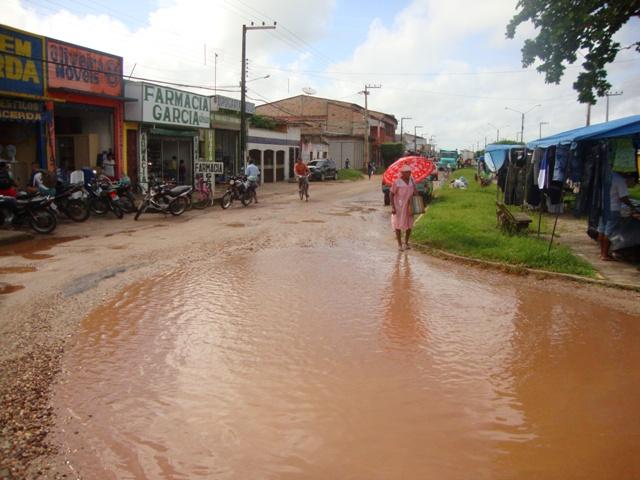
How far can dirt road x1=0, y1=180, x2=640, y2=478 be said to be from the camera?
143 inches

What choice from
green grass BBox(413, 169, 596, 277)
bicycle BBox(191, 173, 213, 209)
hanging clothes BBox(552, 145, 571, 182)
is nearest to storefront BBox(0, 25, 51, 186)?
bicycle BBox(191, 173, 213, 209)

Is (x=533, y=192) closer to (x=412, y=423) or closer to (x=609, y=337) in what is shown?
(x=609, y=337)

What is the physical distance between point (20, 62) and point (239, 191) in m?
7.52

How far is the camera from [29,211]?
12133 millimetres

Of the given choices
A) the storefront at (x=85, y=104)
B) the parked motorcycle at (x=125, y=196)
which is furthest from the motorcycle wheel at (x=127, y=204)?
the storefront at (x=85, y=104)

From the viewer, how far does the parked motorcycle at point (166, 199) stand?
15781 millimetres

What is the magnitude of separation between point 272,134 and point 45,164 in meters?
21.2

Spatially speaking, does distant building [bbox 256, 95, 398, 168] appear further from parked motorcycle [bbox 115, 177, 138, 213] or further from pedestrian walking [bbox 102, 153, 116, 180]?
parked motorcycle [bbox 115, 177, 138, 213]

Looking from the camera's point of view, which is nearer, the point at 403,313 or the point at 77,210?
the point at 403,313

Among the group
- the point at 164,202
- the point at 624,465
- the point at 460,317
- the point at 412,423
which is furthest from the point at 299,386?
the point at 164,202

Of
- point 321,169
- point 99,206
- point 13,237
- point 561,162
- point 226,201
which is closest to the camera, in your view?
point 13,237

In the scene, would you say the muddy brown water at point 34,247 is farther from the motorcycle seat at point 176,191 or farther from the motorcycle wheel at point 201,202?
the motorcycle wheel at point 201,202

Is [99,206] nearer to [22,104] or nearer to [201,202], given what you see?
[22,104]

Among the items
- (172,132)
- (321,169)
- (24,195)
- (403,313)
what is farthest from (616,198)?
(321,169)
